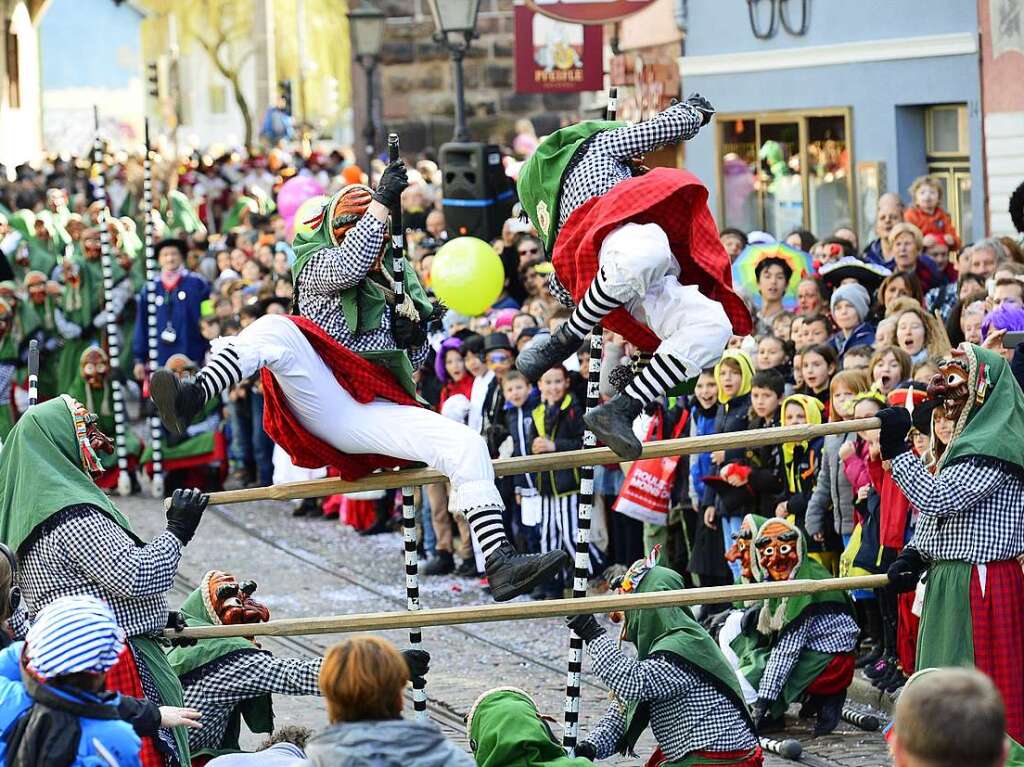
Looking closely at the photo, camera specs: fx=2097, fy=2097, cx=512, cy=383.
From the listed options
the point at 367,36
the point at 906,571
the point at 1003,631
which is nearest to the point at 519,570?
the point at 906,571

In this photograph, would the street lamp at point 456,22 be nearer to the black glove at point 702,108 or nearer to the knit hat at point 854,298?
the knit hat at point 854,298

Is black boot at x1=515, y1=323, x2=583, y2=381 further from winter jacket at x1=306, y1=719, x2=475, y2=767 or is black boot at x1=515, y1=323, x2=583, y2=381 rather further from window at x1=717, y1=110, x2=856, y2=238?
window at x1=717, y1=110, x2=856, y2=238

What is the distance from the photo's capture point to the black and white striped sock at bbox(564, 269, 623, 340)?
24.7ft

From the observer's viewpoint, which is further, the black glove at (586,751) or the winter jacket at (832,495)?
the winter jacket at (832,495)

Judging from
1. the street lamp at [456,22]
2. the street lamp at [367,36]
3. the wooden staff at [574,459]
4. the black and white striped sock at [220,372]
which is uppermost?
the street lamp at [367,36]

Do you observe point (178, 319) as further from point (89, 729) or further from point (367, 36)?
point (89, 729)

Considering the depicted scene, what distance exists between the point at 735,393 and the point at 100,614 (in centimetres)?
644

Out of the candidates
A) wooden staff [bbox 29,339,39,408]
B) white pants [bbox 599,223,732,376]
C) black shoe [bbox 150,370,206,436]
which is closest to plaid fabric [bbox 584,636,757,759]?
white pants [bbox 599,223,732,376]

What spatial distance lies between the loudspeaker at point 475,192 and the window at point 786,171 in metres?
3.28

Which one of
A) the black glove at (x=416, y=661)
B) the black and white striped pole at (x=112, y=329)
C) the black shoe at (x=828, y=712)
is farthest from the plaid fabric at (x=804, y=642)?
the black and white striped pole at (x=112, y=329)

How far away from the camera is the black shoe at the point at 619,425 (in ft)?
24.7

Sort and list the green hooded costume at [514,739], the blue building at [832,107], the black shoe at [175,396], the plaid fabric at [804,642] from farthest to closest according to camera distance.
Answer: the blue building at [832,107], the plaid fabric at [804,642], the black shoe at [175,396], the green hooded costume at [514,739]

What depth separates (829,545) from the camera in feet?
36.3

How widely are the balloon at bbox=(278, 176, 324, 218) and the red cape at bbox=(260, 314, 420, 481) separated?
1194 centimetres
